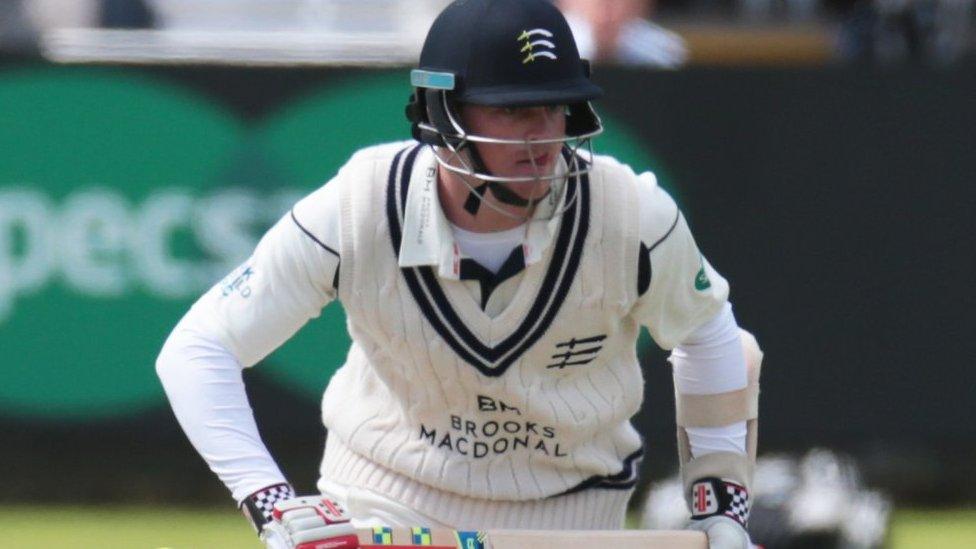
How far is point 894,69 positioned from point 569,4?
4.65 feet

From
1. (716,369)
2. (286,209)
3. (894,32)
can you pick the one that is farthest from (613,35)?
(716,369)

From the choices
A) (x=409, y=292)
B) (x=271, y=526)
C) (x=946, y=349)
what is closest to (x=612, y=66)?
(x=946, y=349)

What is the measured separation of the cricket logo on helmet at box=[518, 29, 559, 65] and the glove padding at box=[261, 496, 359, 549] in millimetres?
991

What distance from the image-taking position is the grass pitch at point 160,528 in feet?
24.0

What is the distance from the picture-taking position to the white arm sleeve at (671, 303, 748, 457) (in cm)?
433

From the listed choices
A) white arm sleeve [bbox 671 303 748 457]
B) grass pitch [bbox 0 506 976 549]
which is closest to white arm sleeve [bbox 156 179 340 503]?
white arm sleeve [bbox 671 303 748 457]

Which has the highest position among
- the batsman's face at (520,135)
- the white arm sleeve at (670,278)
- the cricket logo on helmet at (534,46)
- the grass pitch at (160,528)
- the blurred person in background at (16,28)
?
the cricket logo on helmet at (534,46)

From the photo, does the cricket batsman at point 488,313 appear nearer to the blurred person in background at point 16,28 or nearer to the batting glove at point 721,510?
the batting glove at point 721,510

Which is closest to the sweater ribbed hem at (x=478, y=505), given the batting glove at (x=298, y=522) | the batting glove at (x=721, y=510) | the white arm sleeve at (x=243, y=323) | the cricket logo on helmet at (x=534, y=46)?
the batting glove at (x=721, y=510)

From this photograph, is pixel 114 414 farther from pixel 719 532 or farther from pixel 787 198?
pixel 719 532

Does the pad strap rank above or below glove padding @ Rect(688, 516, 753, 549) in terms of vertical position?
above

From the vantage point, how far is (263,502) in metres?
3.93

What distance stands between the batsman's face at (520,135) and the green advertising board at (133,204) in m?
3.55

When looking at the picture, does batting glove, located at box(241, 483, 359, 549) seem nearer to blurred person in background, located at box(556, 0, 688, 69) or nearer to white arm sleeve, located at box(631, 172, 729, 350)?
white arm sleeve, located at box(631, 172, 729, 350)
